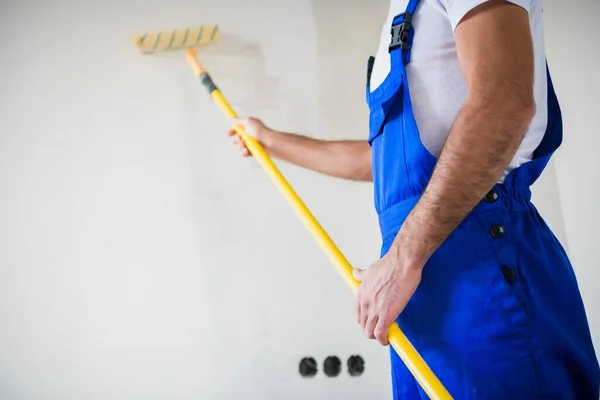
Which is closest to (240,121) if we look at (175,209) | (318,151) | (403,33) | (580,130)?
(318,151)

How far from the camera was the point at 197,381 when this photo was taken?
145 centimetres

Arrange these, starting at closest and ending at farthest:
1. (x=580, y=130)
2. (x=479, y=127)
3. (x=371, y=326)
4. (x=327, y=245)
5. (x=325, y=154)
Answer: (x=479, y=127)
(x=371, y=326)
(x=327, y=245)
(x=325, y=154)
(x=580, y=130)

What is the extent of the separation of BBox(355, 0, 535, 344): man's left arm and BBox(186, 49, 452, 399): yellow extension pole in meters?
0.09

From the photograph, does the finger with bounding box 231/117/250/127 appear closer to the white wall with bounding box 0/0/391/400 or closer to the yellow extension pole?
the yellow extension pole

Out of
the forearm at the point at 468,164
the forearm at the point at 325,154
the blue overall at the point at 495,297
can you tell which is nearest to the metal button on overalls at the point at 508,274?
the blue overall at the point at 495,297

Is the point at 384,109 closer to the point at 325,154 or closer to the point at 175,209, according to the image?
the point at 325,154

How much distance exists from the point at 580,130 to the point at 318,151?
3.12ft

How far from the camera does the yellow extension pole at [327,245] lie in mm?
724

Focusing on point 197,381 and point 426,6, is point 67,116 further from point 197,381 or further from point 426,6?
point 426,6

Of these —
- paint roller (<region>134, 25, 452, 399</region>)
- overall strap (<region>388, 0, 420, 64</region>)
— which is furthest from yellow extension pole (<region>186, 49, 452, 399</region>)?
overall strap (<region>388, 0, 420, 64</region>)

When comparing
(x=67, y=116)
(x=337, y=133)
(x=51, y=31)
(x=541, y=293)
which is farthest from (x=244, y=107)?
(x=541, y=293)

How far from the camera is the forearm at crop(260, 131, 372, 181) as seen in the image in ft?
4.08

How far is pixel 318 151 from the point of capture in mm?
1303

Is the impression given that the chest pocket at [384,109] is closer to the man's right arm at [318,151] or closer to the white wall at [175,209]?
the man's right arm at [318,151]
